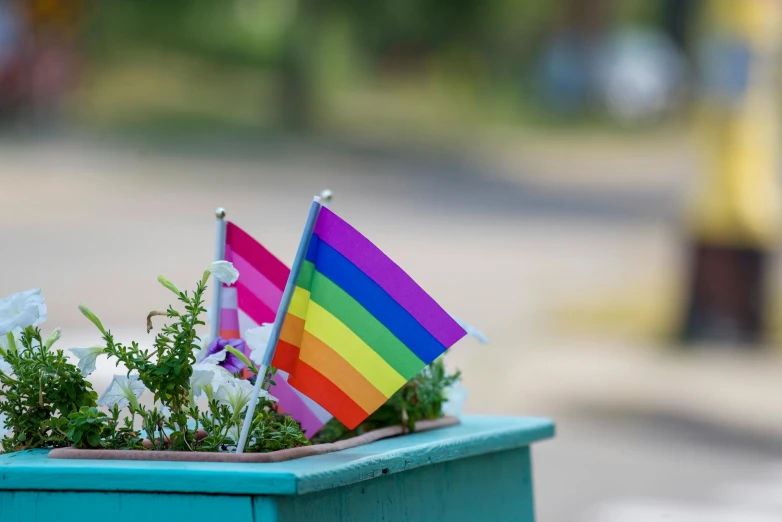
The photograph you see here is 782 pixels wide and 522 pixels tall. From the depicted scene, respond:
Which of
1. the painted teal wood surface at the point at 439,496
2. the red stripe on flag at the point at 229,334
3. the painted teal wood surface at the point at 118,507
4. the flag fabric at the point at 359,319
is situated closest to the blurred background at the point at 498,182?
the painted teal wood surface at the point at 439,496

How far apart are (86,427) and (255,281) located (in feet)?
1.72

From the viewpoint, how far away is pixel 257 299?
9.29 ft

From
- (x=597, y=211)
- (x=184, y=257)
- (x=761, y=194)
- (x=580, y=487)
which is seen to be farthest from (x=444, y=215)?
(x=580, y=487)

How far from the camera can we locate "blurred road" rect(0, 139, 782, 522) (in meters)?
7.79

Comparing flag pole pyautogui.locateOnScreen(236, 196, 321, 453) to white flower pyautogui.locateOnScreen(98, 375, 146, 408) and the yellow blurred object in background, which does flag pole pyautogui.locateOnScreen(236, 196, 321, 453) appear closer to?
white flower pyautogui.locateOnScreen(98, 375, 146, 408)

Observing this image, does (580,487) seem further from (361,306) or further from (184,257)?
(184,257)

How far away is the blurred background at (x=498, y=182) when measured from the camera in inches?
355

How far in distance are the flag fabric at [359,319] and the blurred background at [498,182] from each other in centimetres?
425

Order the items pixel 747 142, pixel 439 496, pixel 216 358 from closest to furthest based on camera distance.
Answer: pixel 216 358 → pixel 439 496 → pixel 747 142

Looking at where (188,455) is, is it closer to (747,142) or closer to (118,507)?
(118,507)

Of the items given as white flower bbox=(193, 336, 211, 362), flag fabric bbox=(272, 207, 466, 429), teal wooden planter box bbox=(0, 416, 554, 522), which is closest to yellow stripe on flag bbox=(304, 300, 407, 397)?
flag fabric bbox=(272, 207, 466, 429)

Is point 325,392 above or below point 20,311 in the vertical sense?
below

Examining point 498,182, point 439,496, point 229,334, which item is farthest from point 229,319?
point 498,182

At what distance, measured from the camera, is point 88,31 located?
2772cm
